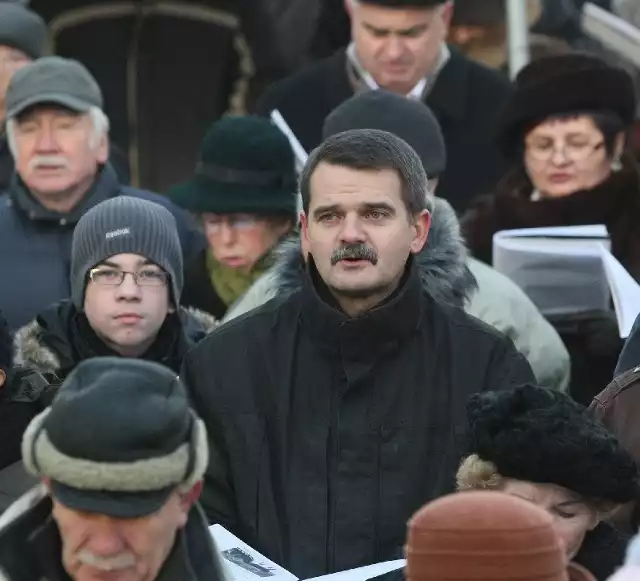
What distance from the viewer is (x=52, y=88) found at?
6891 millimetres

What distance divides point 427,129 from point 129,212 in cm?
102

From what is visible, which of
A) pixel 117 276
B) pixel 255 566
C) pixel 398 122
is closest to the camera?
pixel 255 566

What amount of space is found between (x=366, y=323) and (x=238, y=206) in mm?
1676

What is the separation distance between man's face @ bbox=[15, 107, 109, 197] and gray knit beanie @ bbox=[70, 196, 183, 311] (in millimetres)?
617

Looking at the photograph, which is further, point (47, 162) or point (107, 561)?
point (47, 162)

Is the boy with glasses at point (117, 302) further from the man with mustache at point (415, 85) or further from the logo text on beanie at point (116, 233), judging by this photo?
the man with mustache at point (415, 85)

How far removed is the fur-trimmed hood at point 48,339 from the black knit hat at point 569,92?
5.03 ft

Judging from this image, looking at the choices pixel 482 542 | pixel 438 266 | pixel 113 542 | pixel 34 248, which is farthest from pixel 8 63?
pixel 482 542

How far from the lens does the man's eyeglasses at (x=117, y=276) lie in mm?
6012

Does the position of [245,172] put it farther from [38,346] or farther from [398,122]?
[38,346]

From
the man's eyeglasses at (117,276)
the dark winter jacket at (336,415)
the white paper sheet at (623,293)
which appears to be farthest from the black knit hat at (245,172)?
the dark winter jacket at (336,415)

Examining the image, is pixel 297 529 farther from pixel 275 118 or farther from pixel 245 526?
pixel 275 118

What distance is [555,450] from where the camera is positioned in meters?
4.62

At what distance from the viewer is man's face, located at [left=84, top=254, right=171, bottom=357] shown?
5973mm
